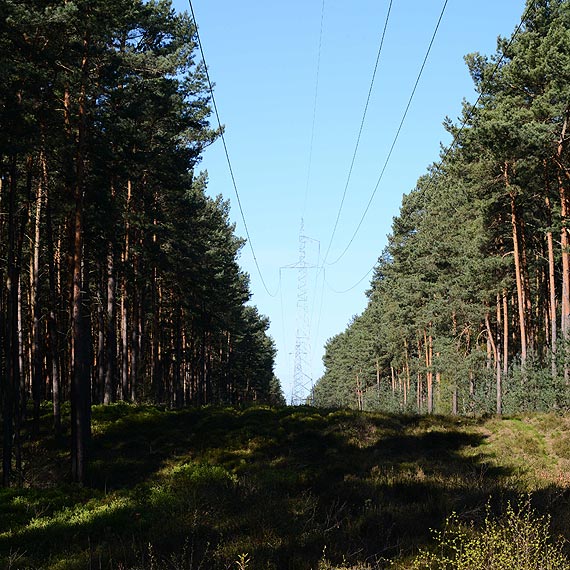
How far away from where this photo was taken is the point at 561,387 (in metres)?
25.2

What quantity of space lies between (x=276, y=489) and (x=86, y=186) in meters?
13.3

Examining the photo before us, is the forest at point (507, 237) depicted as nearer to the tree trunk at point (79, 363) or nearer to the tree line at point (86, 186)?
the tree line at point (86, 186)

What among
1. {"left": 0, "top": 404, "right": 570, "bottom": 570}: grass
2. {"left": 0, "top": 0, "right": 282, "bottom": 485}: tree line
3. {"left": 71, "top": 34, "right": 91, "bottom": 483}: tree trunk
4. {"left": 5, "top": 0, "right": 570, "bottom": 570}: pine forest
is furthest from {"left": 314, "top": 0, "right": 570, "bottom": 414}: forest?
{"left": 71, "top": 34, "right": 91, "bottom": 483}: tree trunk

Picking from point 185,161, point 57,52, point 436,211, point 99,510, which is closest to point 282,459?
point 99,510

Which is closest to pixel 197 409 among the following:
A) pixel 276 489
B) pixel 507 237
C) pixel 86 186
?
pixel 86 186

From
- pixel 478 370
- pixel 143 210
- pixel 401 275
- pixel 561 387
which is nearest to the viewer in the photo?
pixel 561 387

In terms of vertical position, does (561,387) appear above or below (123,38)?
below

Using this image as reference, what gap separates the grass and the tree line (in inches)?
105

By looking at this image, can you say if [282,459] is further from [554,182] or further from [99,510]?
[554,182]

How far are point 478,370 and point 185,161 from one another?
2693 cm

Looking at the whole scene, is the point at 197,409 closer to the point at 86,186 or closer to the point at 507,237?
the point at 86,186

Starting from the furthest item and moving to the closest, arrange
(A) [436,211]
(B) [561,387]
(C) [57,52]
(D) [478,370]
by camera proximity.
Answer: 1. (A) [436,211]
2. (D) [478,370]
3. (B) [561,387]
4. (C) [57,52]

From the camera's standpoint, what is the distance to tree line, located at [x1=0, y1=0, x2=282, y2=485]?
55.1 feet

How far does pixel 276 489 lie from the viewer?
532 inches
